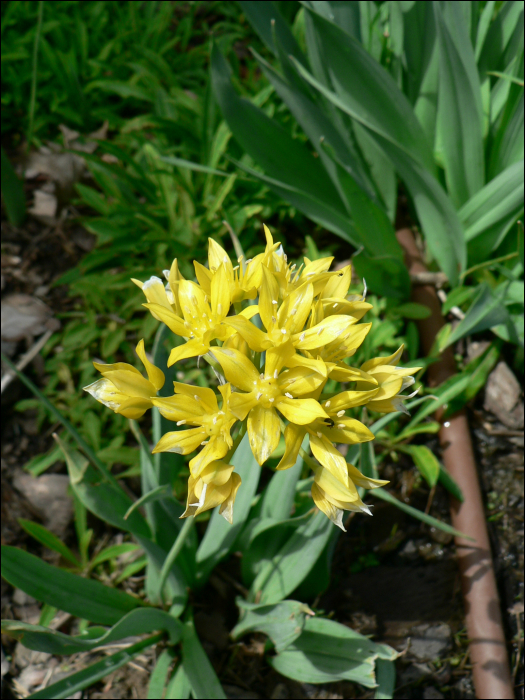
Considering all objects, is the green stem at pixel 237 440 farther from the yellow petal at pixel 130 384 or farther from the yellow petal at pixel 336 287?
the yellow petal at pixel 336 287

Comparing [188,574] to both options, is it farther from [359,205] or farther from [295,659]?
[359,205]

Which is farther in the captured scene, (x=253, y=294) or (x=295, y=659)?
(x=295, y=659)

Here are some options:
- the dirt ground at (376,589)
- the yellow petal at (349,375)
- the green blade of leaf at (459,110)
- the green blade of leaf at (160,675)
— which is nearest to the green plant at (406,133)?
the green blade of leaf at (459,110)

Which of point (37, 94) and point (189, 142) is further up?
point (37, 94)

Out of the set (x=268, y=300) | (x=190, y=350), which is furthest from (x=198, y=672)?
(x=268, y=300)

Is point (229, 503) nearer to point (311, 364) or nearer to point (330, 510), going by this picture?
point (330, 510)

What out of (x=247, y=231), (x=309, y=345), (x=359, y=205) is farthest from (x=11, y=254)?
(x=309, y=345)
